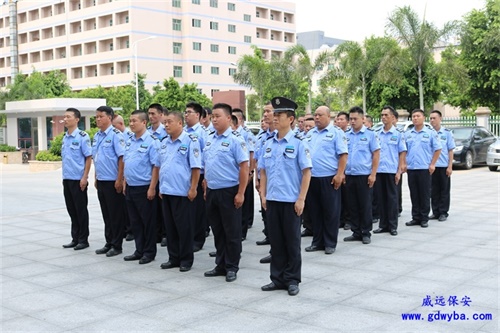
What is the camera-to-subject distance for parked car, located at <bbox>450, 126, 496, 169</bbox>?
17750mm

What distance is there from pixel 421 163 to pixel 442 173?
2.45 ft

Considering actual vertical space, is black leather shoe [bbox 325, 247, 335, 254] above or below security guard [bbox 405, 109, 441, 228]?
below

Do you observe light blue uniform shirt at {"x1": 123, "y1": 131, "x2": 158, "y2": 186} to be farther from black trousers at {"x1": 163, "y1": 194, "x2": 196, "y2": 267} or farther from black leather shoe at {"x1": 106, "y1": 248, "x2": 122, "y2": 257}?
black leather shoe at {"x1": 106, "y1": 248, "x2": 122, "y2": 257}

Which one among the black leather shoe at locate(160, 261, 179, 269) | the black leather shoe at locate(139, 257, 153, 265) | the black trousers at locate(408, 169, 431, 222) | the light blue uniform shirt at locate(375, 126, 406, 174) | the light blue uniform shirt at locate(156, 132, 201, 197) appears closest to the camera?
the light blue uniform shirt at locate(156, 132, 201, 197)

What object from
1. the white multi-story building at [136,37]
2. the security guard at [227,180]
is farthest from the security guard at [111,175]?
the white multi-story building at [136,37]

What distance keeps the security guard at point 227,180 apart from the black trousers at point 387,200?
2985 mm

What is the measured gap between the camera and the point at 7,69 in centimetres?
6638

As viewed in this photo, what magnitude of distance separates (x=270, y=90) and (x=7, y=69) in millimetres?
42499

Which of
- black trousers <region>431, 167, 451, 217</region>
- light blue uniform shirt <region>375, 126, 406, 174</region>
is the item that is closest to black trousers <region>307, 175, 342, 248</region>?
light blue uniform shirt <region>375, 126, 406, 174</region>

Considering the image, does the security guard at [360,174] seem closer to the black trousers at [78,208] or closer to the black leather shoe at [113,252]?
the black leather shoe at [113,252]

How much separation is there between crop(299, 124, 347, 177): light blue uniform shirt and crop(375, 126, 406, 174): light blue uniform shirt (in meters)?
1.38

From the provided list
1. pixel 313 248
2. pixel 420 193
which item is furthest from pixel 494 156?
pixel 313 248

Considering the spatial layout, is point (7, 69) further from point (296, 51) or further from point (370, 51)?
point (370, 51)

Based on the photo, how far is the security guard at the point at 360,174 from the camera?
24.5ft
